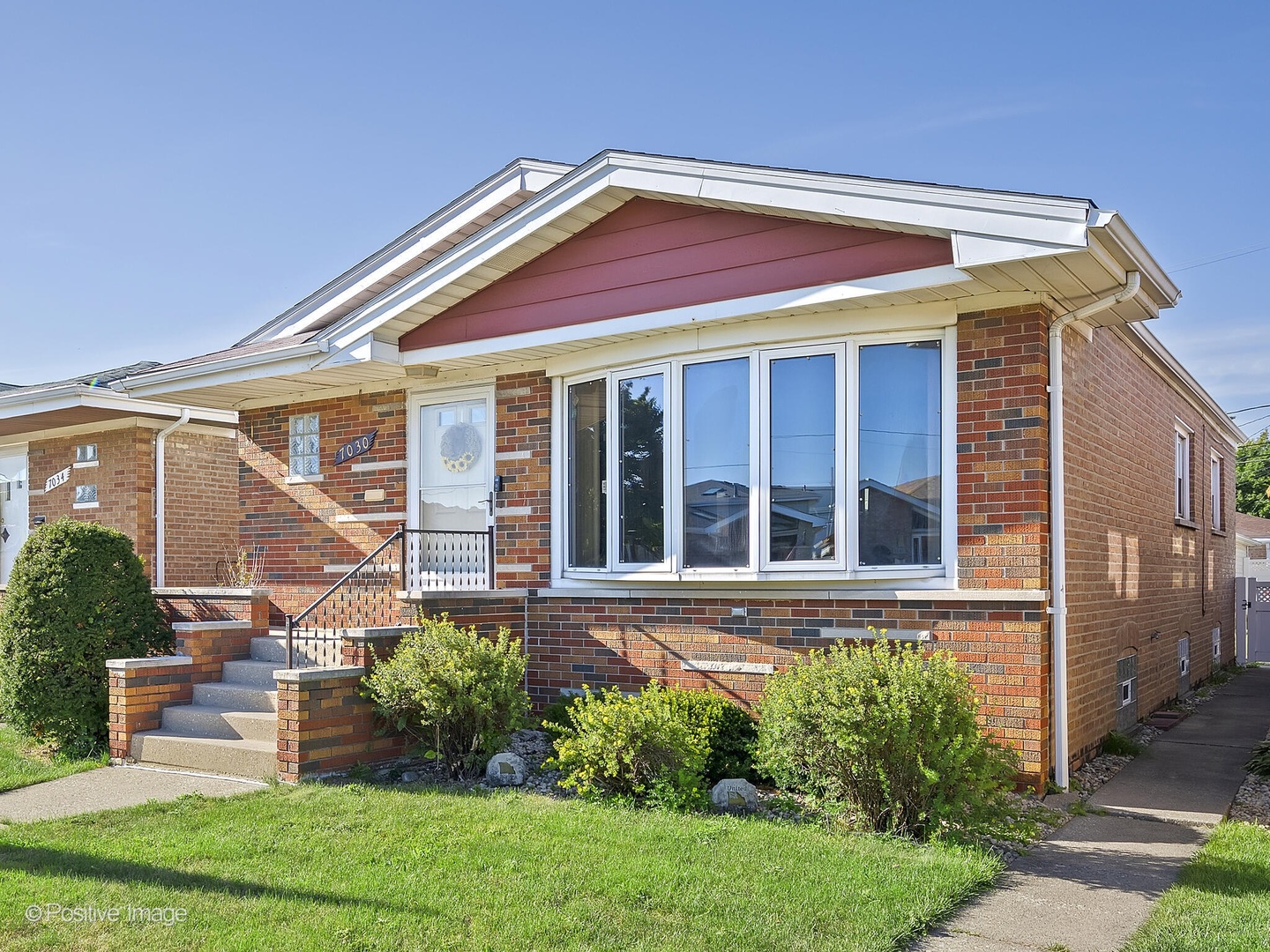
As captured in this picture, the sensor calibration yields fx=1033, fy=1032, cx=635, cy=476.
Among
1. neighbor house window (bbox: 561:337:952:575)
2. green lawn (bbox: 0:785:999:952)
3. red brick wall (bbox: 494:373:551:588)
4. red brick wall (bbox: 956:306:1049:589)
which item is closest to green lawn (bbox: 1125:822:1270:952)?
green lawn (bbox: 0:785:999:952)

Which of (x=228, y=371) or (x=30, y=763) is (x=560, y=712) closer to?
(x=30, y=763)

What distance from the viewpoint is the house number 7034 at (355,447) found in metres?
10.2

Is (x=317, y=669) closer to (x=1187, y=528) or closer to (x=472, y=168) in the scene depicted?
(x=472, y=168)

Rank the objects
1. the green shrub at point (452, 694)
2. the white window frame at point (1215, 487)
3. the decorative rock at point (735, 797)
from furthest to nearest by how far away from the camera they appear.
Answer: the white window frame at point (1215, 487) < the green shrub at point (452, 694) < the decorative rock at point (735, 797)

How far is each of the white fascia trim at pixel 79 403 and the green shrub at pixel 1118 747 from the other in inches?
400

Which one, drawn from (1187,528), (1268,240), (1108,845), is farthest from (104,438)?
(1268,240)

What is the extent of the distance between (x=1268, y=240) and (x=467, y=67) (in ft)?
59.9

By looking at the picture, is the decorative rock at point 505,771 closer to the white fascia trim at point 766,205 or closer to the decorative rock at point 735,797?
the decorative rock at point 735,797

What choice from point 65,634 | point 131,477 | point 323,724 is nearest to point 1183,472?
point 323,724

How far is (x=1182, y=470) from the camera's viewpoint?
13391 millimetres

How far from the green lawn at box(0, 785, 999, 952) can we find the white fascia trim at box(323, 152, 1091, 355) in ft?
12.1

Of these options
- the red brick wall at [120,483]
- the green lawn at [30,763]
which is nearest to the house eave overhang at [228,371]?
the red brick wall at [120,483]

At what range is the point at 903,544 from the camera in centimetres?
727

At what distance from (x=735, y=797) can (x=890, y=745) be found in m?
1.19
